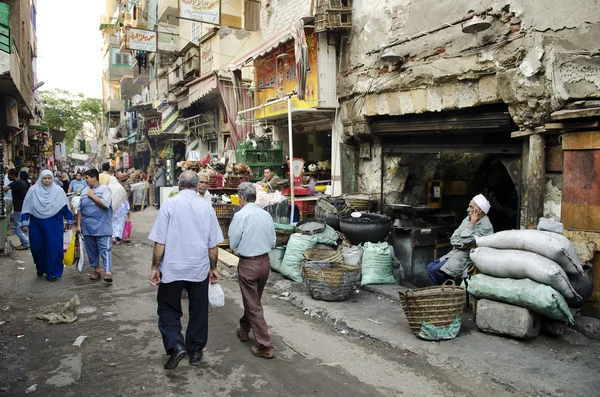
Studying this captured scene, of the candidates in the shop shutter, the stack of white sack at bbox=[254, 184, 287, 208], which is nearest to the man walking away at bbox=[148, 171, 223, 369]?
the stack of white sack at bbox=[254, 184, 287, 208]

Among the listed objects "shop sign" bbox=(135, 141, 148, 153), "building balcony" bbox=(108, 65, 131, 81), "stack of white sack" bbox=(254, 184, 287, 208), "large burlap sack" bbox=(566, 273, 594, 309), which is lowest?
"large burlap sack" bbox=(566, 273, 594, 309)

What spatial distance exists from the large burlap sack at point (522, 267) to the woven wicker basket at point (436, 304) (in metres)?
0.45

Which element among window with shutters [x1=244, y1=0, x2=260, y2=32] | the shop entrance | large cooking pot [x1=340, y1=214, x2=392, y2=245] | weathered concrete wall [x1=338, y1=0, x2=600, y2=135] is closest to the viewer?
weathered concrete wall [x1=338, y1=0, x2=600, y2=135]

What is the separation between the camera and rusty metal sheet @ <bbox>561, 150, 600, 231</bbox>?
5.30 metres

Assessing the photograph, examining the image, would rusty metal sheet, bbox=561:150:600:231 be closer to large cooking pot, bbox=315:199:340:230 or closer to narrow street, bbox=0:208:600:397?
narrow street, bbox=0:208:600:397

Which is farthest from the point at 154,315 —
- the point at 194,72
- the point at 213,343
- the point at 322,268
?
the point at 194,72

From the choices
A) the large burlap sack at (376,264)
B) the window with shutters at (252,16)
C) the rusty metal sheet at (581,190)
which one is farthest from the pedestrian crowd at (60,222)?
the window with shutters at (252,16)

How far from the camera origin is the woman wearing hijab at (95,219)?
23.6ft

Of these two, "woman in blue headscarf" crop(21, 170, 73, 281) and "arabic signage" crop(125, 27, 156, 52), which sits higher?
"arabic signage" crop(125, 27, 156, 52)

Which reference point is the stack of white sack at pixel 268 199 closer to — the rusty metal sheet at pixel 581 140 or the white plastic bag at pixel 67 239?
the white plastic bag at pixel 67 239

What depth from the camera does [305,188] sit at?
35.3ft

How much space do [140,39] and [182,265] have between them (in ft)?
55.5

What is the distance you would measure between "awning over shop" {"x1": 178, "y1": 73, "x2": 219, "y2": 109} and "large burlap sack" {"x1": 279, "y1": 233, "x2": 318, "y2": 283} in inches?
362

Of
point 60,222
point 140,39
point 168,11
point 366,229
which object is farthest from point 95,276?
point 168,11
